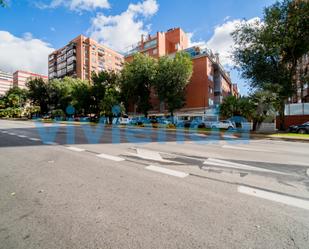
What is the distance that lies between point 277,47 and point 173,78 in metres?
15.9

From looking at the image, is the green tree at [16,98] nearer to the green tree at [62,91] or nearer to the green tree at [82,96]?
the green tree at [62,91]

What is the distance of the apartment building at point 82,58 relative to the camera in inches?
2591

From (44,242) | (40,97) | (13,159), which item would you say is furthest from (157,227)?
(40,97)

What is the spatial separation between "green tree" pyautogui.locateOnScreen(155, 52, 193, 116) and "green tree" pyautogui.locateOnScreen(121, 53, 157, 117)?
1755 millimetres

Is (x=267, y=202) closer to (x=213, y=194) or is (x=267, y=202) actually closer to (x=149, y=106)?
(x=213, y=194)

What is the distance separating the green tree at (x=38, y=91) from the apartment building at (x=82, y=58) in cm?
1343

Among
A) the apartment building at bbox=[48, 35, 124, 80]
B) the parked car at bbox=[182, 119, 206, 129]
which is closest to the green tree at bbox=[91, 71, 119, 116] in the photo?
the parked car at bbox=[182, 119, 206, 129]

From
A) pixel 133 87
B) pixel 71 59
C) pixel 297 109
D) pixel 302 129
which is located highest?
pixel 71 59

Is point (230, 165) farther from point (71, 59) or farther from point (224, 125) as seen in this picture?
point (71, 59)

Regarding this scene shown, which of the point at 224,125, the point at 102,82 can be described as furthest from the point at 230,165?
the point at 102,82

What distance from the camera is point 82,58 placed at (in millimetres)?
64875

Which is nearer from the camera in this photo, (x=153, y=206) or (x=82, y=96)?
(x=153, y=206)

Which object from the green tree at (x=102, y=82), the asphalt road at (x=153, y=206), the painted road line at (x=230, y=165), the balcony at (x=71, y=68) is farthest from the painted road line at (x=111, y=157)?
the balcony at (x=71, y=68)

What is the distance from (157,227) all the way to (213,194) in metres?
1.57
